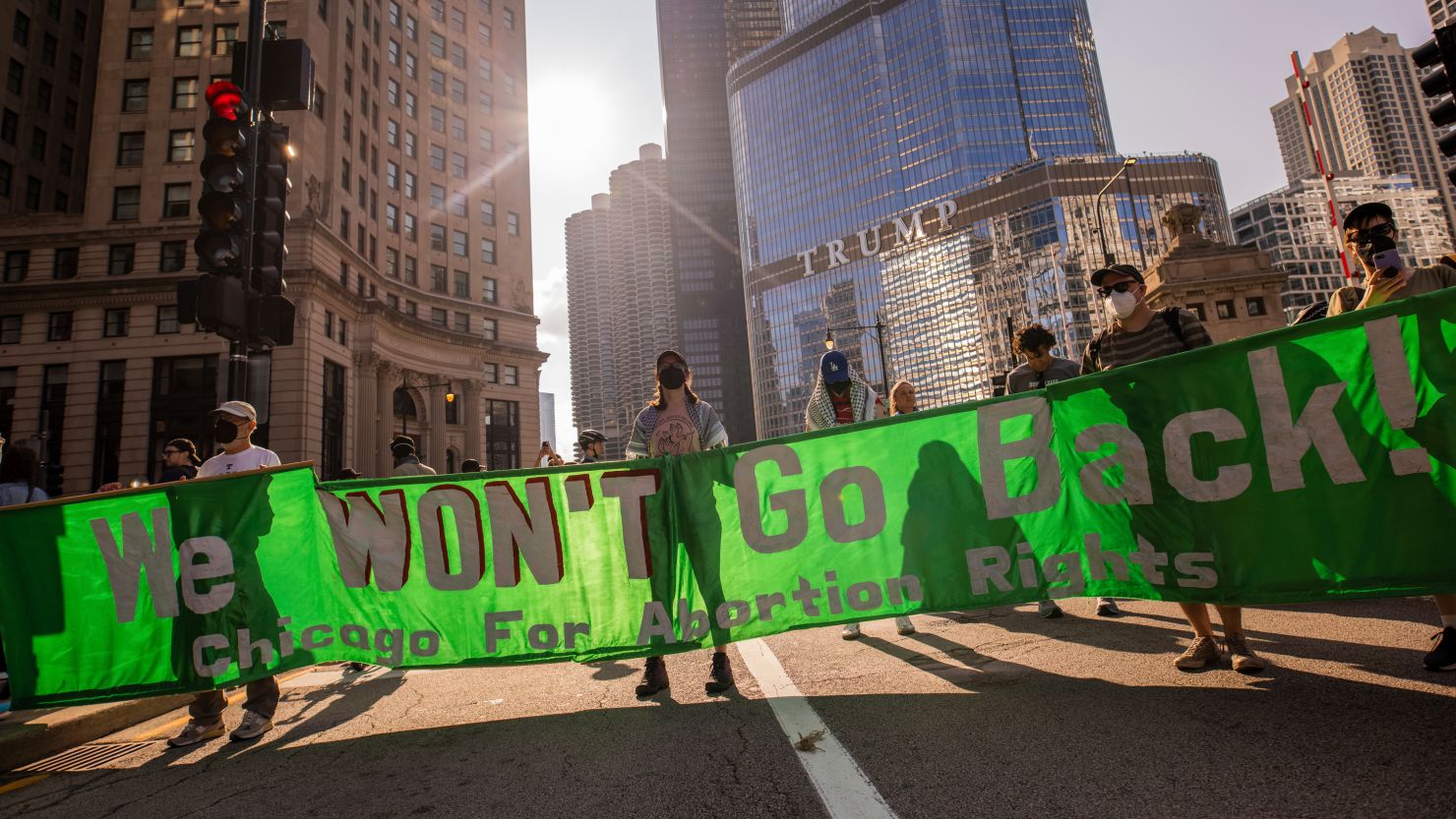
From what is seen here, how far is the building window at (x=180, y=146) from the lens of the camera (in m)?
35.2

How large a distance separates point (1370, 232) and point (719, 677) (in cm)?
494

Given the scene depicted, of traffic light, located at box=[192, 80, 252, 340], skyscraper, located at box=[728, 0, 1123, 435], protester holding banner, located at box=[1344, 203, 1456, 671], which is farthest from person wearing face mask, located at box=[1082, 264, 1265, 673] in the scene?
skyscraper, located at box=[728, 0, 1123, 435]

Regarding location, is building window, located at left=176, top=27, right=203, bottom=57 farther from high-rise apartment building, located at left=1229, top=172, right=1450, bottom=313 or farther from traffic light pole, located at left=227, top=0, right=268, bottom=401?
high-rise apartment building, located at left=1229, top=172, right=1450, bottom=313

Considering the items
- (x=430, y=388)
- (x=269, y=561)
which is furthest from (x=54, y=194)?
(x=269, y=561)

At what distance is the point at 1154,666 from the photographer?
13.2 ft

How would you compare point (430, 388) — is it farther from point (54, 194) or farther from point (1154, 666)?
point (1154, 666)

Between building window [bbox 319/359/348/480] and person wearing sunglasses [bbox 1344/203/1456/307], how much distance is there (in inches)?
1493

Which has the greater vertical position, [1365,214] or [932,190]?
[932,190]

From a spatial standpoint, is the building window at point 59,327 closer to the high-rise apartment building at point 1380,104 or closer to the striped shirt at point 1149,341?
the striped shirt at point 1149,341

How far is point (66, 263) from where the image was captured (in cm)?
3422

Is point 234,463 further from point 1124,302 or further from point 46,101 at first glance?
point 46,101

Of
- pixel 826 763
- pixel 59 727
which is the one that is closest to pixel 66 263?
pixel 59 727

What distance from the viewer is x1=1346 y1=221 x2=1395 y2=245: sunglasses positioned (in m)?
4.44

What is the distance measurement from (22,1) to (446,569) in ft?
186
